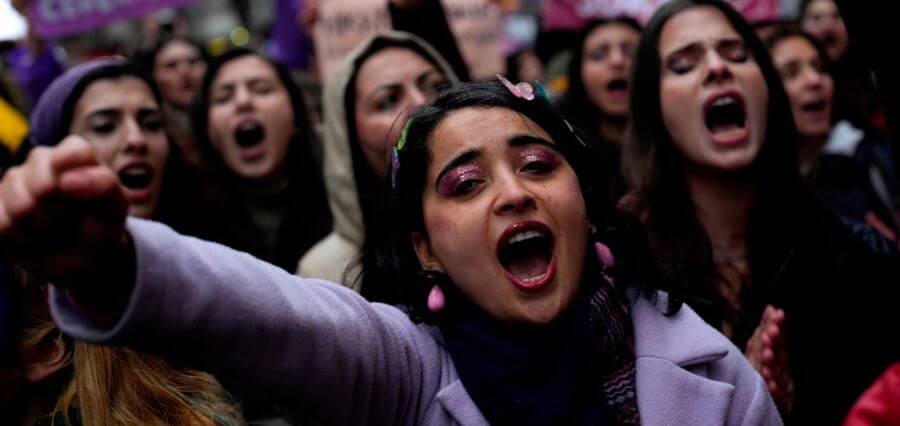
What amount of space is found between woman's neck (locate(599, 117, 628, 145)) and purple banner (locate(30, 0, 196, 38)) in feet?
11.1

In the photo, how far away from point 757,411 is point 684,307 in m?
0.29

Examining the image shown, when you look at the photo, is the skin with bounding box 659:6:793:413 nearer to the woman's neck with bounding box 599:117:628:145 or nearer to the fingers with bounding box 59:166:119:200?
the woman's neck with bounding box 599:117:628:145

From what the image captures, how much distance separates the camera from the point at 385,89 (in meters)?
3.41

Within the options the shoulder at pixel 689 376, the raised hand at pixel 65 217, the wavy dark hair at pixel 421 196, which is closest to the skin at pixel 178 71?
the wavy dark hair at pixel 421 196

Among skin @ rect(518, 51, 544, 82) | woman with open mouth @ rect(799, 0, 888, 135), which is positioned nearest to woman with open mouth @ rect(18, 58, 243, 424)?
woman with open mouth @ rect(799, 0, 888, 135)

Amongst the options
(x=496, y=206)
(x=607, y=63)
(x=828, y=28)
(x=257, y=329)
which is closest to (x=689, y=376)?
(x=496, y=206)

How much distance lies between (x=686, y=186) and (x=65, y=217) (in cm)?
234

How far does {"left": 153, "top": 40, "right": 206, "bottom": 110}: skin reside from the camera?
555 cm

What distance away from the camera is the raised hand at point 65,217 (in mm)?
1081

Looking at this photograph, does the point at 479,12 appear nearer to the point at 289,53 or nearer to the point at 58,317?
the point at 289,53

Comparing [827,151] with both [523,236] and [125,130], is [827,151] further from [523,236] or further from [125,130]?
[125,130]

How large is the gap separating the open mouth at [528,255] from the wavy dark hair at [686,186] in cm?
89

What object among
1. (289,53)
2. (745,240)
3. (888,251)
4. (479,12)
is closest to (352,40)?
(479,12)

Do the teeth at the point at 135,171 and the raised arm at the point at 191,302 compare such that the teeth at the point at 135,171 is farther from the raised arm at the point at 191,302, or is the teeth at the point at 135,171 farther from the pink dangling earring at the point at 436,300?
the raised arm at the point at 191,302
